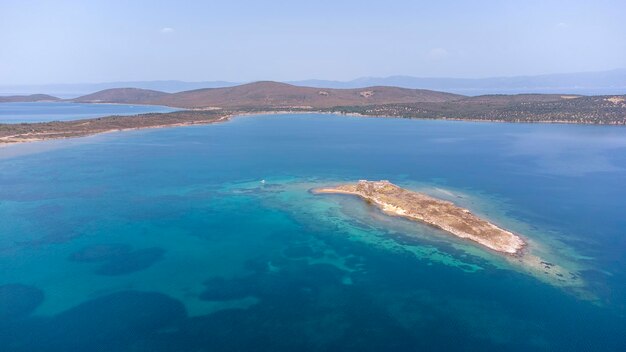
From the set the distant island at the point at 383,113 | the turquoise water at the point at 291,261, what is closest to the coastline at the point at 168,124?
the distant island at the point at 383,113

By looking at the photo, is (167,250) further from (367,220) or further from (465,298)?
(465,298)

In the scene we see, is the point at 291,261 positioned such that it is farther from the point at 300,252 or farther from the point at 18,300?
the point at 18,300

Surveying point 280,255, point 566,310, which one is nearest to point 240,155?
point 280,255

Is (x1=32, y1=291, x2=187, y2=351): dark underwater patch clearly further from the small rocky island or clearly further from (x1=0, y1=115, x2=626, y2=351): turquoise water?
the small rocky island

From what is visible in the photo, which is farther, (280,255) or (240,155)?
(240,155)

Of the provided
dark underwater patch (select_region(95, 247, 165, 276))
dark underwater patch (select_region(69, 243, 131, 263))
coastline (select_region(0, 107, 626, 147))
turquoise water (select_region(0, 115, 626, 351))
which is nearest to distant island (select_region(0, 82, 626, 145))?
coastline (select_region(0, 107, 626, 147))
